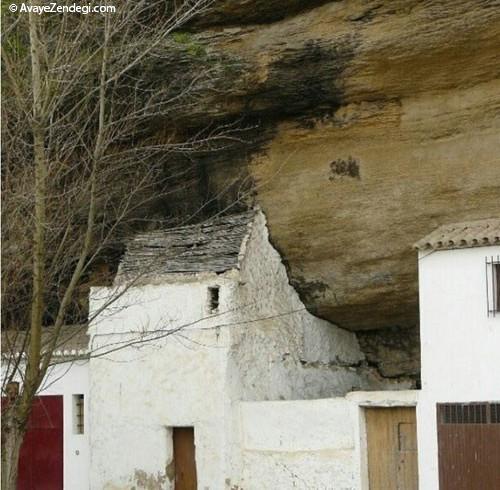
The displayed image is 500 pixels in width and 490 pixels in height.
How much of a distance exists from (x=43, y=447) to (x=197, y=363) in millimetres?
4446

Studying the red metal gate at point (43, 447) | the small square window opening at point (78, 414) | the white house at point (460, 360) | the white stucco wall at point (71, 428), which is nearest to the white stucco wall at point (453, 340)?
the white house at point (460, 360)

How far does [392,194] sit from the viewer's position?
21.3 m

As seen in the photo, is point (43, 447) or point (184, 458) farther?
point (43, 447)

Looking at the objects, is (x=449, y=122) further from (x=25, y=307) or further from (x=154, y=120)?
(x=25, y=307)

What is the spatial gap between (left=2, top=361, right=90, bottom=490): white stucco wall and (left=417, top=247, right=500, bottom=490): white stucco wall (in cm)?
720

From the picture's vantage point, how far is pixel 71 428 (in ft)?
79.0

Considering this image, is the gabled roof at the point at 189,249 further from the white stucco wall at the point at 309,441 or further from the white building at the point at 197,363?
the white stucco wall at the point at 309,441

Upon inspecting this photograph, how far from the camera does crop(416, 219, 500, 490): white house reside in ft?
61.6

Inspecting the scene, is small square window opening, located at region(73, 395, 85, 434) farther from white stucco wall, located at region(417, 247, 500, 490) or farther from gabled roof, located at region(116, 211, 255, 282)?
white stucco wall, located at region(417, 247, 500, 490)

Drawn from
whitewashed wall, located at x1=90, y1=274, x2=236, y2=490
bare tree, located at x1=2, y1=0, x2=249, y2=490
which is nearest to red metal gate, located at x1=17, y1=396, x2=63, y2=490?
bare tree, located at x1=2, y1=0, x2=249, y2=490

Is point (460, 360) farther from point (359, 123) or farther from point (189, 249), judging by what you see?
point (189, 249)

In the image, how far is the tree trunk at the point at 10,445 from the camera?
662 inches

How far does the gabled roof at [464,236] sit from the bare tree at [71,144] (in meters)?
4.25

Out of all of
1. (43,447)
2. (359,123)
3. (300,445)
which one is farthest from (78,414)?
(359,123)
